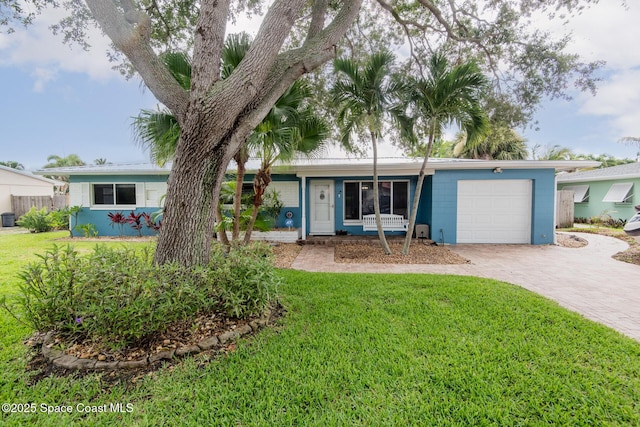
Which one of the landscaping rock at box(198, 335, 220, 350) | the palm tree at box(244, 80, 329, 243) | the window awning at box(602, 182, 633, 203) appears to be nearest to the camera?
the landscaping rock at box(198, 335, 220, 350)

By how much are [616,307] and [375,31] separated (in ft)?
27.5

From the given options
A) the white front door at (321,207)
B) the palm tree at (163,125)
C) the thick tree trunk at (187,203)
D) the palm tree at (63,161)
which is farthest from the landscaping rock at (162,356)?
the palm tree at (63,161)

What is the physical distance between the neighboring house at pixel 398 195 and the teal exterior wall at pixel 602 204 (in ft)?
23.0

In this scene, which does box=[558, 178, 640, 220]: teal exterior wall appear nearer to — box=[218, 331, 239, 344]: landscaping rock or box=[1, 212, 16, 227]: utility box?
box=[218, 331, 239, 344]: landscaping rock

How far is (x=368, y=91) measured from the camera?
21.7 feet

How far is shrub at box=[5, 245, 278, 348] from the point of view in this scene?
8.89 feet

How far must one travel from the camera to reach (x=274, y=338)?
10.7 ft

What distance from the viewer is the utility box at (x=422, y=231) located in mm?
10094

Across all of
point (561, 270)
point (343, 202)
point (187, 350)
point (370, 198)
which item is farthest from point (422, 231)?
point (187, 350)

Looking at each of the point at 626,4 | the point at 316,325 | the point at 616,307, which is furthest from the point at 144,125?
the point at 626,4

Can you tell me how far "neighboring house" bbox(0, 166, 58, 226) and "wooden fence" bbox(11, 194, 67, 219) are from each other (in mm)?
367

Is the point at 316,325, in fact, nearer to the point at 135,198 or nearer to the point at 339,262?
the point at 339,262

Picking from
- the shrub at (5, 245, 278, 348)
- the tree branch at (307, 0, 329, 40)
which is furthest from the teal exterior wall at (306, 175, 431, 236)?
the shrub at (5, 245, 278, 348)

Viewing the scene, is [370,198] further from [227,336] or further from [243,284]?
[227,336]
